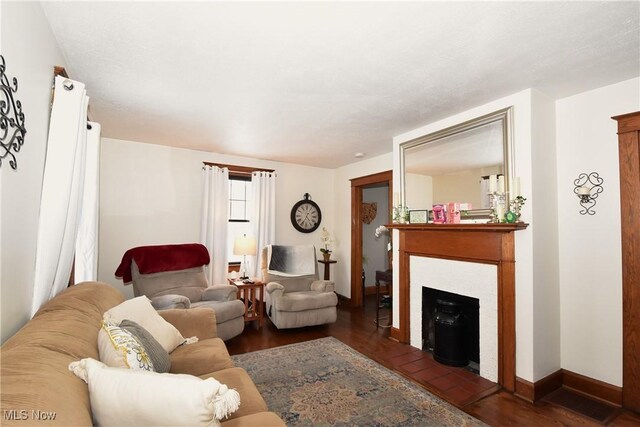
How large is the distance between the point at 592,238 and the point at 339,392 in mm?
2380

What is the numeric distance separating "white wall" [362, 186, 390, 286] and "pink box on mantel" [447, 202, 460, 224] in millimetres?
3305

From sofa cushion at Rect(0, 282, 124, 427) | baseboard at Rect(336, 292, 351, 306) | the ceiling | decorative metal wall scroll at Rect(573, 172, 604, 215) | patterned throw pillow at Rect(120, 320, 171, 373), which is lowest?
baseboard at Rect(336, 292, 351, 306)

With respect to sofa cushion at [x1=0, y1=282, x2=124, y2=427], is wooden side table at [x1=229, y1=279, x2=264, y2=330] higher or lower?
lower

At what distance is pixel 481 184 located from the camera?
2.77 meters

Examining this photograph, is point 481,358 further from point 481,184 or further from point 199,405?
point 199,405

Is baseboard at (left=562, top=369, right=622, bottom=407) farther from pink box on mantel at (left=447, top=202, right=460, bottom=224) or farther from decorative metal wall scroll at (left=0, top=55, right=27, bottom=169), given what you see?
decorative metal wall scroll at (left=0, top=55, right=27, bottom=169)

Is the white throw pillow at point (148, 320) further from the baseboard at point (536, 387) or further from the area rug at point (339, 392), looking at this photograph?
the baseboard at point (536, 387)

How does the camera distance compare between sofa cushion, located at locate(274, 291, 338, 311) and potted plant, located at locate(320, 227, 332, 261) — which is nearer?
sofa cushion, located at locate(274, 291, 338, 311)

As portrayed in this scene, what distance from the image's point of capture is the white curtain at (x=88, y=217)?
89.9 inches

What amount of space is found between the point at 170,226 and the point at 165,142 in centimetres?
115

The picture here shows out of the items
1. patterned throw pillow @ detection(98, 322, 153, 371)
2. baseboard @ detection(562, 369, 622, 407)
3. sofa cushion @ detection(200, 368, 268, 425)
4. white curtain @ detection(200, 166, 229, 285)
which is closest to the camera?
patterned throw pillow @ detection(98, 322, 153, 371)

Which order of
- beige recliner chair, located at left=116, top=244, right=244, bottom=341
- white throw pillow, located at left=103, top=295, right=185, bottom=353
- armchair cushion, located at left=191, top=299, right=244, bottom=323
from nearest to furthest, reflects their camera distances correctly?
white throw pillow, located at left=103, top=295, right=185, bottom=353 → armchair cushion, located at left=191, top=299, right=244, bottom=323 → beige recliner chair, located at left=116, top=244, right=244, bottom=341

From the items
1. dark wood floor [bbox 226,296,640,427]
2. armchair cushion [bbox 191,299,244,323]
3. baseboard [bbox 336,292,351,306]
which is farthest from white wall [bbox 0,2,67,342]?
baseboard [bbox 336,292,351,306]

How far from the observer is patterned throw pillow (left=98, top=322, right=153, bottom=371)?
1.27 meters
